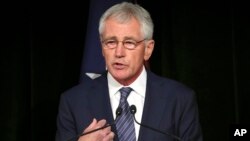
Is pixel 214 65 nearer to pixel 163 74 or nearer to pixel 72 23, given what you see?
pixel 163 74

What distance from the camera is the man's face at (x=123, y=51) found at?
1.83 meters

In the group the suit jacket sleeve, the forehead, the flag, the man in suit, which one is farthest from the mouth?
the flag

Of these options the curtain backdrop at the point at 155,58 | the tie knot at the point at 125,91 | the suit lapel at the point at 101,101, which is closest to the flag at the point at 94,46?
the curtain backdrop at the point at 155,58

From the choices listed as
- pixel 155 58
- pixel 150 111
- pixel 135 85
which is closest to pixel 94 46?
pixel 155 58

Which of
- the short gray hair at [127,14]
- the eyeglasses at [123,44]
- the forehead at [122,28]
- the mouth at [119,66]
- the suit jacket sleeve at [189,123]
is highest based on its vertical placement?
the short gray hair at [127,14]

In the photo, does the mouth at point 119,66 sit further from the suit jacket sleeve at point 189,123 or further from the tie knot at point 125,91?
the suit jacket sleeve at point 189,123

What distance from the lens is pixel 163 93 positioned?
6.34 ft

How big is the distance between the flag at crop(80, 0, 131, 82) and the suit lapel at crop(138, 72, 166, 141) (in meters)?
0.78

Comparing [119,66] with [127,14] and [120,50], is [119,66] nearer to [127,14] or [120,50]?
[120,50]

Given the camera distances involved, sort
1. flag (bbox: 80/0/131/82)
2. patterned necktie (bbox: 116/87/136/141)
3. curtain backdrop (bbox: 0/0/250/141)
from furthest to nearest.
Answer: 1. curtain backdrop (bbox: 0/0/250/141)
2. flag (bbox: 80/0/131/82)
3. patterned necktie (bbox: 116/87/136/141)

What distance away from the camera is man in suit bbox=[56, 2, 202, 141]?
5.98 ft

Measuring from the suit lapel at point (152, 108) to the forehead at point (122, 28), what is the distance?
241 mm

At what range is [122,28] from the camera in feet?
5.98

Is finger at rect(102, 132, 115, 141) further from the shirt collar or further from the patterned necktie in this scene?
the shirt collar
